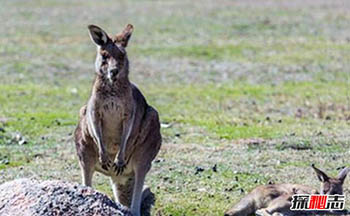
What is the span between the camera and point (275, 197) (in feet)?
27.4

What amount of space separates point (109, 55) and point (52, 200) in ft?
5.51

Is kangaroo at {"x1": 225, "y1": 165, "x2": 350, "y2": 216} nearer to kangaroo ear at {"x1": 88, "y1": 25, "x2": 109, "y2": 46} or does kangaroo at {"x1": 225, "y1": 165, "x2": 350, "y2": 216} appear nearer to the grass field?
the grass field

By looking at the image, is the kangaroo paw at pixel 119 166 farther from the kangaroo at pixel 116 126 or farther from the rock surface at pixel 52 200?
the rock surface at pixel 52 200

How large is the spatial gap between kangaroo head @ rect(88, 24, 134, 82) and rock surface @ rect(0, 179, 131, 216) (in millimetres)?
1352

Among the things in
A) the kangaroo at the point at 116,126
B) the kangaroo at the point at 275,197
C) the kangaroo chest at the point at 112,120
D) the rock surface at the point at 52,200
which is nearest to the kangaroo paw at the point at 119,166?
the kangaroo at the point at 116,126

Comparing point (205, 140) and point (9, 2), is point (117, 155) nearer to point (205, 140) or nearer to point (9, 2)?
point (205, 140)

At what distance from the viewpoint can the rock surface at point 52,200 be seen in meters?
6.74

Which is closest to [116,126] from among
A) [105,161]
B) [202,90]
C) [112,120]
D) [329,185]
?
[112,120]

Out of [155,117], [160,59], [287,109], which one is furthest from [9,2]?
[155,117]

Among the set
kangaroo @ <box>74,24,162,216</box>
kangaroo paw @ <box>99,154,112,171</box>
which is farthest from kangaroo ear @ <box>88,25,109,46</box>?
kangaroo paw @ <box>99,154,112,171</box>

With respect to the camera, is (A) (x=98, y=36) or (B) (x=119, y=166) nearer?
(A) (x=98, y=36)

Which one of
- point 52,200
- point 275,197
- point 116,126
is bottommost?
point 275,197

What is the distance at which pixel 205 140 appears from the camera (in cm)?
1227

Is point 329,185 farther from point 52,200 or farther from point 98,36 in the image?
point 52,200
